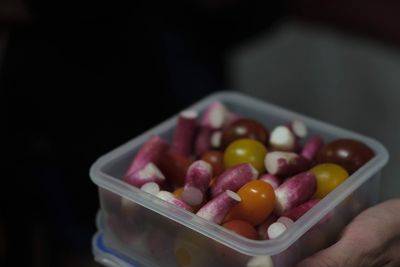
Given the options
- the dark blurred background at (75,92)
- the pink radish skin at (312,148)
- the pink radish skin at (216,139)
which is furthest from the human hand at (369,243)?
the dark blurred background at (75,92)

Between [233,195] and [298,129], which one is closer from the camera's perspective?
[233,195]

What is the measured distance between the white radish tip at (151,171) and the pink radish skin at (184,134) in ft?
0.26

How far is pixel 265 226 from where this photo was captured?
70 cm

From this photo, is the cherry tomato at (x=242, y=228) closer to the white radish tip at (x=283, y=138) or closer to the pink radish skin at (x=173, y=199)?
the pink radish skin at (x=173, y=199)

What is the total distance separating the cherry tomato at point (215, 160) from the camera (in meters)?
0.79

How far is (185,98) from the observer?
153 centimetres

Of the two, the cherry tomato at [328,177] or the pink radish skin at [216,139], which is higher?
the cherry tomato at [328,177]

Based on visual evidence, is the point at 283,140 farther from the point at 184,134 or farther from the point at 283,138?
the point at 184,134

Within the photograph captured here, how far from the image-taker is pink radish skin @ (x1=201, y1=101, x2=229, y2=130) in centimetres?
87

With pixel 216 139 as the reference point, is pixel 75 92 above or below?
below

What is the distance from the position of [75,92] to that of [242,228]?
0.82 metres

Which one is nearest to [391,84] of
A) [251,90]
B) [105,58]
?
[251,90]

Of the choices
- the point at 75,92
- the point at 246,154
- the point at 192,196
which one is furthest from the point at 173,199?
the point at 75,92

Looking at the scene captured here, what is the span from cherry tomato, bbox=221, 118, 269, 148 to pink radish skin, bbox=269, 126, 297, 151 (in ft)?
0.05
